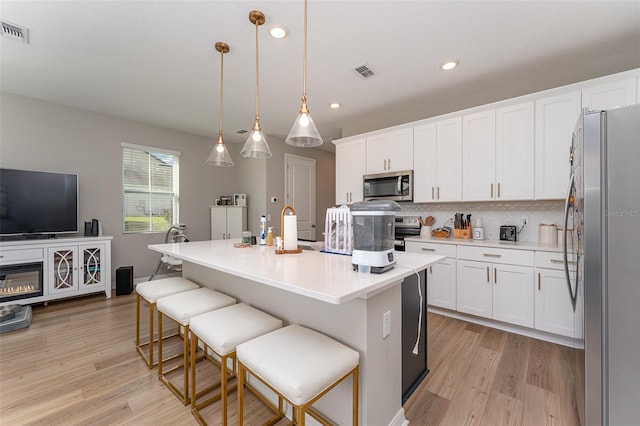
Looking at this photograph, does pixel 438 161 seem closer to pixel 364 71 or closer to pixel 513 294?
pixel 364 71

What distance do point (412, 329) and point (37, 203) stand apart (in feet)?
15.5

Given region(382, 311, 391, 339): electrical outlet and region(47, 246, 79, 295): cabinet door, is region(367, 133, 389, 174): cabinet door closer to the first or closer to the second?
region(382, 311, 391, 339): electrical outlet

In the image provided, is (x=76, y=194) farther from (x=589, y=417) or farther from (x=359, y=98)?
(x=589, y=417)

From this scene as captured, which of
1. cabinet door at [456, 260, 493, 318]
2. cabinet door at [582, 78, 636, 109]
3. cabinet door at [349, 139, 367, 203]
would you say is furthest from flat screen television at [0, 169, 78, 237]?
cabinet door at [582, 78, 636, 109]

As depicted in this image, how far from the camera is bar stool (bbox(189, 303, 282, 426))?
1.32 metres

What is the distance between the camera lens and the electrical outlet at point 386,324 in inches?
52.7

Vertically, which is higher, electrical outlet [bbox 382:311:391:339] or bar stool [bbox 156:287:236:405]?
electrical outlet [bbox 382:311:391:339]

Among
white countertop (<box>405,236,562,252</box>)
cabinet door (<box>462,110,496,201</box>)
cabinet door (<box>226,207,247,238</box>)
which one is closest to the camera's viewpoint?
white countertop (<box>405,236,562,252</box>)

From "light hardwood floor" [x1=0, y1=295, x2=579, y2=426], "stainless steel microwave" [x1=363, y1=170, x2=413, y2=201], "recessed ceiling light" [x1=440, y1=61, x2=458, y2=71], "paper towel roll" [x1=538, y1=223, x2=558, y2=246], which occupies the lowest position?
"light hardwood floor" [x1=0, y1=295, x2=579, y2=426]

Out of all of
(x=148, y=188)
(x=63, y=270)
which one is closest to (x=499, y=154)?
(x=148, y=188)

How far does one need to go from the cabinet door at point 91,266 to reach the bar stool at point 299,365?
3674 millimetres

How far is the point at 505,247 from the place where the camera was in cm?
263

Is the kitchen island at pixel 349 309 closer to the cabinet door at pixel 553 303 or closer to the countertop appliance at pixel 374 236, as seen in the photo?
the countertop appliance at pixel 374 236

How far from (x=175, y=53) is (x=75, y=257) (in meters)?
3.05
